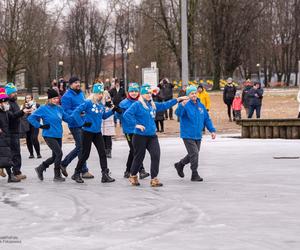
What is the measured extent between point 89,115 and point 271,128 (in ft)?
28.7

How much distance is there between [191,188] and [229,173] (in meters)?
1.77

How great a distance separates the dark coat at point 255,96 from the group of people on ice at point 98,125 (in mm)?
11912

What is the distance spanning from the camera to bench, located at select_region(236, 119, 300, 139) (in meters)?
18.2

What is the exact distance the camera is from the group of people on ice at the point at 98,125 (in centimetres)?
1048

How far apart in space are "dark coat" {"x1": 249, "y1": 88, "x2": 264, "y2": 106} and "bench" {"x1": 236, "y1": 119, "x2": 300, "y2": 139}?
4130 millimetres

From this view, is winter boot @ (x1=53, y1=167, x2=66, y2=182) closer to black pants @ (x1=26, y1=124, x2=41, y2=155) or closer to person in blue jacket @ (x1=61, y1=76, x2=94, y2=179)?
person in blue jacket @ (x1=61, y1=76, x2=94, y2=179)

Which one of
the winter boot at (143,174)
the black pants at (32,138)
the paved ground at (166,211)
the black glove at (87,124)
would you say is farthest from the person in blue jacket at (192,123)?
the black pants at (32,138)

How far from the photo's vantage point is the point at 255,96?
75.7ft

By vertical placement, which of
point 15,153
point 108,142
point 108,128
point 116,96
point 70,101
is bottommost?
point 108,142

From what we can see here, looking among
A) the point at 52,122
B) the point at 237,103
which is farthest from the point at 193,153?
the point at 237,103

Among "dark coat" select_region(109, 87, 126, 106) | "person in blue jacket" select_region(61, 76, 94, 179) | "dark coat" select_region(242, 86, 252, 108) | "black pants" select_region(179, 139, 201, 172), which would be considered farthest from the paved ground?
"dark coat" select_region(242, 86, 252, 108)

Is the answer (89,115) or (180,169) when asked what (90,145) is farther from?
(180,169)

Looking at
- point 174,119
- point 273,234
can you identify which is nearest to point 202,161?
point 273,234

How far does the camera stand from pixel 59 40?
7506 cm
